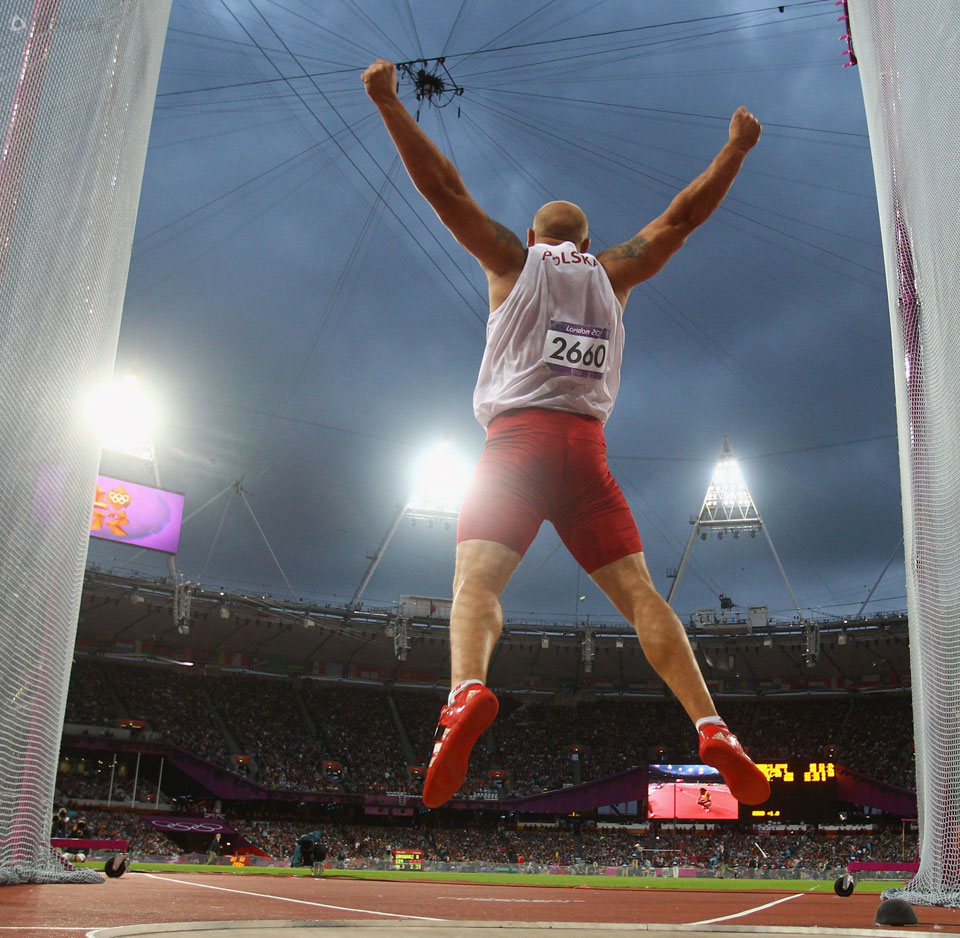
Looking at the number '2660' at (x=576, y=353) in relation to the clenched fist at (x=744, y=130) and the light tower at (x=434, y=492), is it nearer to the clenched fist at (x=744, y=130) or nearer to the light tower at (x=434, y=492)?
the clenched fist at (x=744, y=130)

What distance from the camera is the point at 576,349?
10.4ft

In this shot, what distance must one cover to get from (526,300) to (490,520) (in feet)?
2.86

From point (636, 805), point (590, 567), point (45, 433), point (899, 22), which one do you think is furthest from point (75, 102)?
point (636, 805)

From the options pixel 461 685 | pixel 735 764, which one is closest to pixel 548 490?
pixel 461 685

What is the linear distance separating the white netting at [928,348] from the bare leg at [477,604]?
2999 mm

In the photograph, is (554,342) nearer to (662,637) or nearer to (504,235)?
(504,235)

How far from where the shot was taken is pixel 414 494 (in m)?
34.9

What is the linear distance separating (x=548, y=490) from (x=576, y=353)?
0.53 meters

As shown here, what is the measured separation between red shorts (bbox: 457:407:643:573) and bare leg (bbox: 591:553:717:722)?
0.10m

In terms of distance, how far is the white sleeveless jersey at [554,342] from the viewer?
3152 mm

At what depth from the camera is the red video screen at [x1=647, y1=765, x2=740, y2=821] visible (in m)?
32.2

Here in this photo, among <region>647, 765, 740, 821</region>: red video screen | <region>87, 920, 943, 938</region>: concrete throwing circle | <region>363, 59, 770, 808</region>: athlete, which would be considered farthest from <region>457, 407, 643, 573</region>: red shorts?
<region>647, 765, 740, 821</region>: red video screen

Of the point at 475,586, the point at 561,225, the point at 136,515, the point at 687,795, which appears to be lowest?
the point at 687,795

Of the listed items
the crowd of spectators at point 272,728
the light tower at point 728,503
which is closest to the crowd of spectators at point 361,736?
the crowd of spectators at point 272,728
